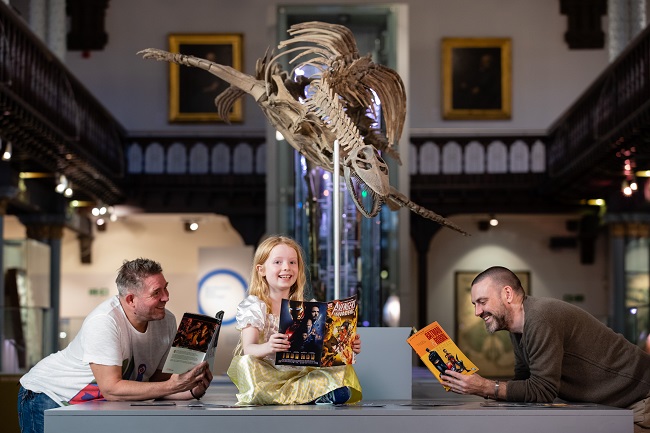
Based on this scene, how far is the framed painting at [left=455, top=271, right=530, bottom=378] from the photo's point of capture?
20.6 m

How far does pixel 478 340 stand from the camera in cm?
2089

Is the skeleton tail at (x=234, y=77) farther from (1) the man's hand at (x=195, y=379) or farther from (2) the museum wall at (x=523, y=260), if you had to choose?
(2) the museum wall at (x=523, y=260)

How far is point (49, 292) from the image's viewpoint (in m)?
18.0

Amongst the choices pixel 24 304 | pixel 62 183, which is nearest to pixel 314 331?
pixel 62 183

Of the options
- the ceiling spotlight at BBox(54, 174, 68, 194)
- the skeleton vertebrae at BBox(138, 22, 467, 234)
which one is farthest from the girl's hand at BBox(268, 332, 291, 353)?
the ceiling spotlight at BBox(54, 174, 68, 194)

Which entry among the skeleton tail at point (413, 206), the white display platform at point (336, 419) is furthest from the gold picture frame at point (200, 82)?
the white display platform at point (336, 419)

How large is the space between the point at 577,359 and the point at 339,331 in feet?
3.38

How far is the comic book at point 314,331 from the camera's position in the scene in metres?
4.37

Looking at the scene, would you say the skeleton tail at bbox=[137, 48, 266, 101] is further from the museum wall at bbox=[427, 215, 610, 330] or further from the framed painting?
the museum wall at bbox=[427, 215, 610, 330]

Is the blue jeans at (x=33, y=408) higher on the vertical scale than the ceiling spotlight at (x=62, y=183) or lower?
lower

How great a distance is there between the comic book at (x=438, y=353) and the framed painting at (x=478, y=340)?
1581cm

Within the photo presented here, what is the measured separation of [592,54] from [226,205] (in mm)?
7217

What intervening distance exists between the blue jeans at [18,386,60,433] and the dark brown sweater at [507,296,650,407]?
1.96 m

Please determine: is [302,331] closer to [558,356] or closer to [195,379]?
[195,379]
